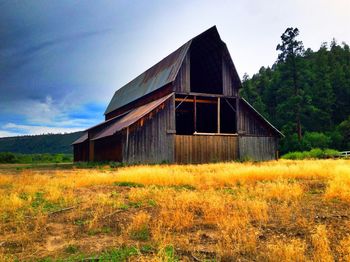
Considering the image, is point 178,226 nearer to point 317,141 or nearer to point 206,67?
point 206,67

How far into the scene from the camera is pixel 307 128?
6012 centimetres

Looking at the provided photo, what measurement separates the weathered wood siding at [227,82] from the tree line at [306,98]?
2306 centimetres

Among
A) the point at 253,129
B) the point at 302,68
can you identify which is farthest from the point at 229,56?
the point at 302,68

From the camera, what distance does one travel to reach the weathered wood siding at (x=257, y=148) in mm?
28266

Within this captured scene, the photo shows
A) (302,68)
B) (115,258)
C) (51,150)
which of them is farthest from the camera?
(51,150)

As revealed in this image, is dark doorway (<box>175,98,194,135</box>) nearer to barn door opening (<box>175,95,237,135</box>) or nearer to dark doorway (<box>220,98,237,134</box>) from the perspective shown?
barn door opening (<box>175,95,237,135</box>)

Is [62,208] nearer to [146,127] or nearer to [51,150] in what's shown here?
[146,127]

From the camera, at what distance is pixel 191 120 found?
110ft

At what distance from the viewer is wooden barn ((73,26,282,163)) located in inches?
950

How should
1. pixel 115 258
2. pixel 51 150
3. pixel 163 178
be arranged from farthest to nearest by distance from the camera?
1. pixel 51 150
2. pixel 163 178
3. pixel 115 258

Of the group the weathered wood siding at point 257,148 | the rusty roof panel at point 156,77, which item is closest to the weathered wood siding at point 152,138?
the rusty roof panel at point 156,77

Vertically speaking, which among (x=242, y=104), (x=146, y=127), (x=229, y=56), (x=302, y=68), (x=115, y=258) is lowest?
(x=115, y=258)

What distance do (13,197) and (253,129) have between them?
23383mm

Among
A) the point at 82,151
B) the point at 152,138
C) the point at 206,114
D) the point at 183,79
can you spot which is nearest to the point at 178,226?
the point at 152,138
